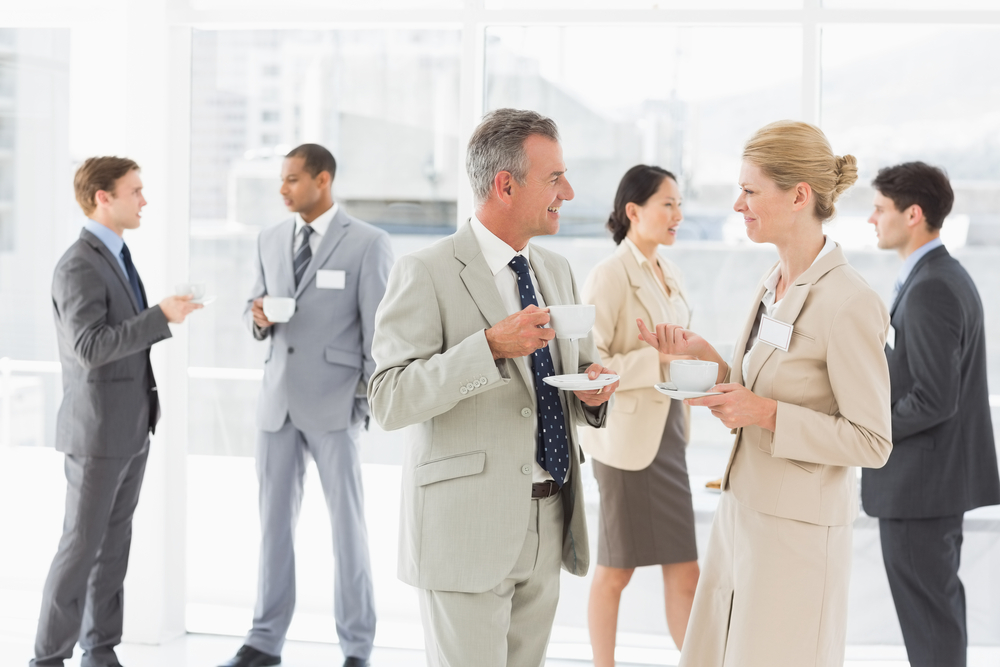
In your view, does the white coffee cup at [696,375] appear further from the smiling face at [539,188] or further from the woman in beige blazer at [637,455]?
the woman in beige blazer at [637,455]

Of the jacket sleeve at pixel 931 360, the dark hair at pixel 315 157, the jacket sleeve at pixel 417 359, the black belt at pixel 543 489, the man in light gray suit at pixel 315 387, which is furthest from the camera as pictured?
the dark hair at pixel 315 157

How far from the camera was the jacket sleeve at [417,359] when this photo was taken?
178 cm

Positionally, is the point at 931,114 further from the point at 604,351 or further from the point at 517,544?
the point at 517,544

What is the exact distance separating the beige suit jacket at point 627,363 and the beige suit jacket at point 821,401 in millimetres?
1037

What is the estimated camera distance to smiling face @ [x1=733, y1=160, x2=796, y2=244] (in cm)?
195

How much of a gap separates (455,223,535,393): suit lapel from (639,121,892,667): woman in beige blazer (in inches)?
15.6

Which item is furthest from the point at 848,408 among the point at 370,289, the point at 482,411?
the point at 370,289

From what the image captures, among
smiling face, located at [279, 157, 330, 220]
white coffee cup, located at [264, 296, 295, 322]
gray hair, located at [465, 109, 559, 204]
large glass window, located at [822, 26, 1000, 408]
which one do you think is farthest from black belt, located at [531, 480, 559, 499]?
large glass window, located at [822, 26, 1000, 408]

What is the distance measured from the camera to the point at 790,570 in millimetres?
1904

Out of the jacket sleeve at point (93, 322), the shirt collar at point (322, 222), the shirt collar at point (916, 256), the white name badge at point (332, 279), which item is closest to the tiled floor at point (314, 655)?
the jacket sleeve at point (93, 322)

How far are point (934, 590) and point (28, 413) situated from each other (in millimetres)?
3924

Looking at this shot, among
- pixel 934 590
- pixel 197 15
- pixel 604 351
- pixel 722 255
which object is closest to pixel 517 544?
pixel 604 351

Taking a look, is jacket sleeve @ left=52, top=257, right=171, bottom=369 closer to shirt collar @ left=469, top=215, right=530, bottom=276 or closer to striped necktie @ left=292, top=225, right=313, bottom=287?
striped necktie @ left=292, top=225, right=313, bottom=287

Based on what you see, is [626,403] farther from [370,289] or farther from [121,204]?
[121,204]
